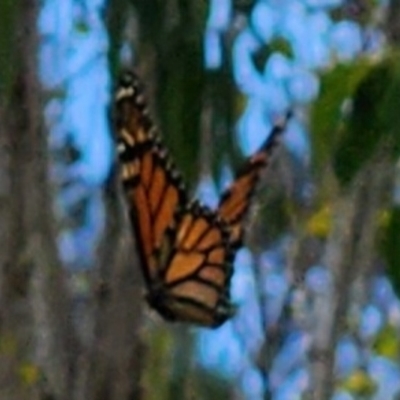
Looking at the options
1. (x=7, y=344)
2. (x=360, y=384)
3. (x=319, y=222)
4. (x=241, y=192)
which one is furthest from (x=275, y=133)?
(x=360, y=384)

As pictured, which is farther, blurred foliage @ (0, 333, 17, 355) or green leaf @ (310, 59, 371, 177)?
blurred foliage @ (0, 333, 17, 355)

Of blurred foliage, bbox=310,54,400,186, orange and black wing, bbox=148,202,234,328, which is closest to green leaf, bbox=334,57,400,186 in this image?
blurred foliage, bbox=310,54,400,186

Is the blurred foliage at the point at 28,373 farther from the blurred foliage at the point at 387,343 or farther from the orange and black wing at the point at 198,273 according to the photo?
the blurred foliage at the point at 387,343

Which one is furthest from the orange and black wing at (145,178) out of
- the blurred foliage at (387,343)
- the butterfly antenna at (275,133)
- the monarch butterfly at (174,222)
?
the blurred foliage at (387,343)

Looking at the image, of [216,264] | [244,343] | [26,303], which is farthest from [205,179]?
[244,343]

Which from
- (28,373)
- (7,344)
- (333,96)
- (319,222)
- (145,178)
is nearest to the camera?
(333,96)

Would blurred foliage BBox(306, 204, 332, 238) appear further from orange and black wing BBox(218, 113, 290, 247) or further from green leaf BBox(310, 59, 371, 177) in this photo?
green leaf BBox(310, 59, 371, 177)

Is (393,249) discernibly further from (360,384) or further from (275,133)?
(360,384)

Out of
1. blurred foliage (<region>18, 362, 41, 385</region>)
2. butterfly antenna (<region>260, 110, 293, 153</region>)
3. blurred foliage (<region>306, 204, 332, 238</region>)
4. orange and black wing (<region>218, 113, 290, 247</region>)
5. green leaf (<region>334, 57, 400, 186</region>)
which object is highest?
blurred foliage (<region>306, 204, 332, 238</region>)
